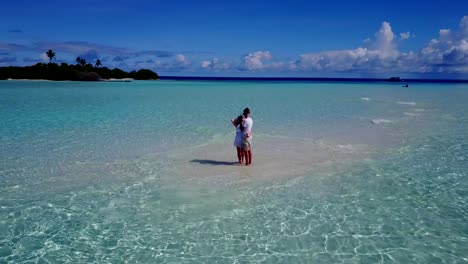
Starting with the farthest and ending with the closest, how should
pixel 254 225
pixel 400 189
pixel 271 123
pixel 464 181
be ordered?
1. pixel 271 123
2. pixel 464 181
3. pixel 400 189
4. pixel 254 225

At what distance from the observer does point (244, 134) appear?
11469 mm

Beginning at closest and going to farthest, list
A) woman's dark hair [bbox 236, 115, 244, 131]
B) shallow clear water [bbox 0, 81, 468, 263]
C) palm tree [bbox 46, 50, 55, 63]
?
shallow clear water [bbox 0, 81, 468, 263], woman's dark hair [bbox 236, 115, 244, 131], palm tree [bbox 46, 50, 55, 63]

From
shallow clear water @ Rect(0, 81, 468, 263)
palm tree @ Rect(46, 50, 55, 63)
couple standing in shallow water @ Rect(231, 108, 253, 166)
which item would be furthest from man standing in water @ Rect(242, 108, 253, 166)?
palm tree @ Rect(46, 50, 55, 63)

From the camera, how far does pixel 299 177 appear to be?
35.0 ft

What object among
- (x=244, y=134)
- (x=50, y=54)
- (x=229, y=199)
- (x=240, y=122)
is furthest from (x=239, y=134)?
(x=50, y=54)

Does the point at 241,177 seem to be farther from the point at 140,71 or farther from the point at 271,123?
the point at 140,71

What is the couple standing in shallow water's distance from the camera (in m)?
11.3

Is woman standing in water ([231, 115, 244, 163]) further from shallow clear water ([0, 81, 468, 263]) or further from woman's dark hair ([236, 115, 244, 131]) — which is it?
shallow clear water ([0, 81, 468, 263])

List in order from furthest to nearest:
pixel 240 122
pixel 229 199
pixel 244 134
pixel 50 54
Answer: pixel 50 54 < pixel 244 134 < pixel 240 122 < pixel 229 199

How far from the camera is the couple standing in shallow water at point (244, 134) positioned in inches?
443

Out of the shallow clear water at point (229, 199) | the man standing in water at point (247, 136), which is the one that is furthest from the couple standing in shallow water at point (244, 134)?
the shallow clear water at point (229, 199)

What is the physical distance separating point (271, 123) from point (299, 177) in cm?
1122

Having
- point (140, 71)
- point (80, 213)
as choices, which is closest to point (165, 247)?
point (80, 213)

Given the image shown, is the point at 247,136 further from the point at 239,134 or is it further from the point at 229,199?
the point at 229,199
